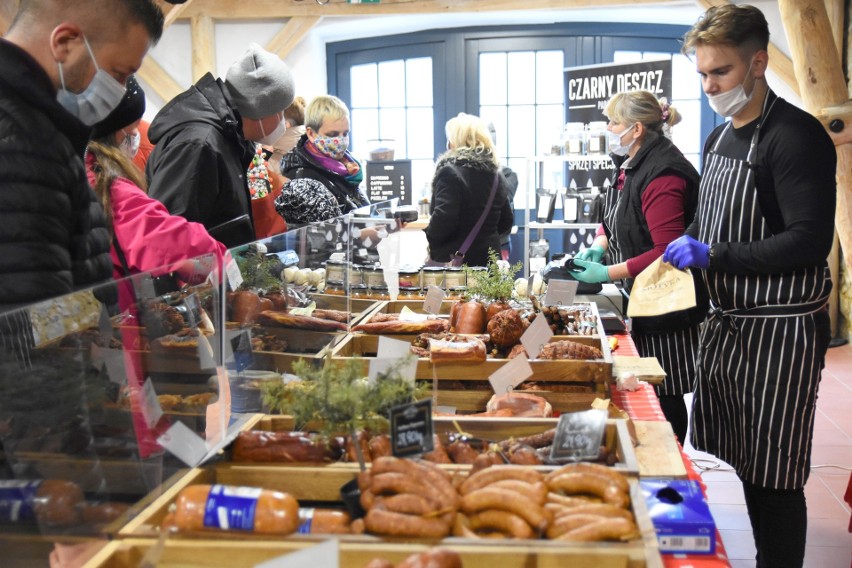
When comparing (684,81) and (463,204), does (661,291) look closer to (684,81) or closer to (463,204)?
(463,204)

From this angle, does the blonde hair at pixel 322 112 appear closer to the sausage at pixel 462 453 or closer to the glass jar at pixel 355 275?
the glass jar at pixel 355 275

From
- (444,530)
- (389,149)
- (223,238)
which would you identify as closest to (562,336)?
(223,238)

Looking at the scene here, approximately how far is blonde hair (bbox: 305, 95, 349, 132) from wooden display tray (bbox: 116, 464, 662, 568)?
3.22m

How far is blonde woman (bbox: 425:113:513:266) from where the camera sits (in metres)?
5.46

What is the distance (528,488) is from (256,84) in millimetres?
2229

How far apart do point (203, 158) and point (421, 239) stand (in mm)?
6440

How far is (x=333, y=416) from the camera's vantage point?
5.63 ft

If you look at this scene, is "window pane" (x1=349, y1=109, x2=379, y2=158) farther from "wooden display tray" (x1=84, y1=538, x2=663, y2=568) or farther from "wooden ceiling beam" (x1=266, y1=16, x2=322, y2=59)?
"wooden display tray" (x1=84, y1=538, x2=663, y2=568)

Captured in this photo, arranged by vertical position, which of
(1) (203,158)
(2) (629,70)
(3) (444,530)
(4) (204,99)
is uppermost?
(2) (629,70)

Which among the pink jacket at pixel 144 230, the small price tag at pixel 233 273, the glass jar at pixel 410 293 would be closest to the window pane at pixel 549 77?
the glass jar at pixel 410 293

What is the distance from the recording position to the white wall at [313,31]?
31.1 feet

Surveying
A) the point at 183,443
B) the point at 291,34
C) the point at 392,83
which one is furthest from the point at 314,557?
the point at 392,83

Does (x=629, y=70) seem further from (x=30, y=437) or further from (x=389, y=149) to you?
(x=30, y=437)

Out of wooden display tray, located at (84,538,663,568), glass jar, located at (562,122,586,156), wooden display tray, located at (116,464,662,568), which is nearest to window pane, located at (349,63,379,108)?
glass jar, located at (562,122,586,156)
